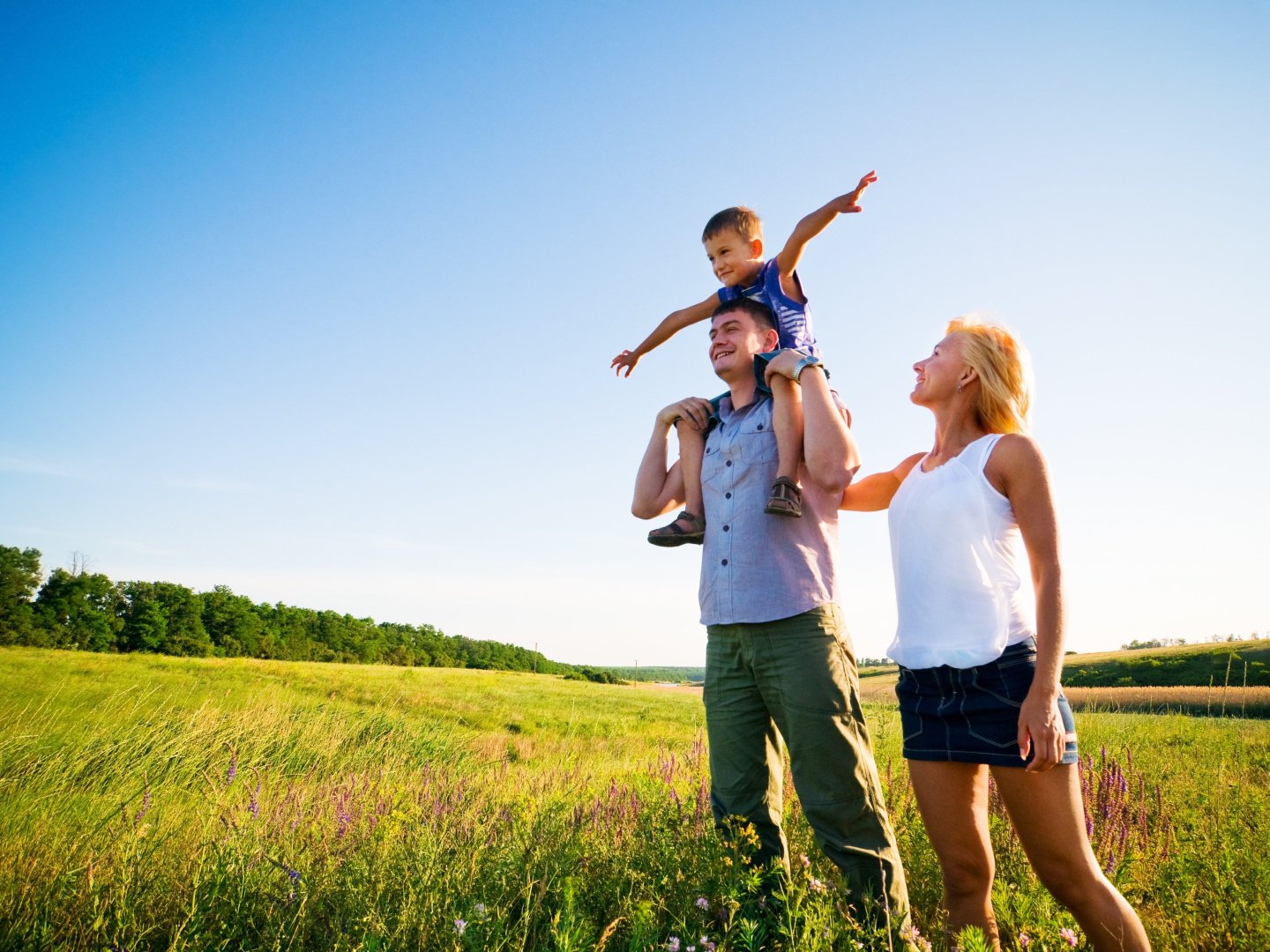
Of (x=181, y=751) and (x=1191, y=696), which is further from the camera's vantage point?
(x=1191, y=696)

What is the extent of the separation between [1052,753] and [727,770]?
1.25 meters

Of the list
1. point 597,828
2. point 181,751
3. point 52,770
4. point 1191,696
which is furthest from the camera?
point 1191,696

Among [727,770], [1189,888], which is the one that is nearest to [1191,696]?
[1189,888]

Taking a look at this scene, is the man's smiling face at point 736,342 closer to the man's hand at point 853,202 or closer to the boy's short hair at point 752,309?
the boy's short hair at point 752,309

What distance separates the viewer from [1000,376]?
245 cm

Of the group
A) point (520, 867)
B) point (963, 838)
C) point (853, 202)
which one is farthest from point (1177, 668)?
point (520, 867)

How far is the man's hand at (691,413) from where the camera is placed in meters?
3.35

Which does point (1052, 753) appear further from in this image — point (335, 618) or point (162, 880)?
point (335, 618)

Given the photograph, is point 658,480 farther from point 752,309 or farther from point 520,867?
point 520,867

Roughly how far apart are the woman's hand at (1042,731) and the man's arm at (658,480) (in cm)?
190

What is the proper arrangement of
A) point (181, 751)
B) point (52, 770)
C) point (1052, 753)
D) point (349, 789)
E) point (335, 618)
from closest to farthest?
point (1052, 753) → point (349, 789) → point (52, 770) → point (181, 751) → point (335, 618)

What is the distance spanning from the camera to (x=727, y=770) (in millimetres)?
2783

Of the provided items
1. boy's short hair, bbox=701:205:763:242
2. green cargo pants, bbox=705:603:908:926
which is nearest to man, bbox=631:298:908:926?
green cargo pants, bbox=705:603:908:926

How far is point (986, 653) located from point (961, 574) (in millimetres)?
264
